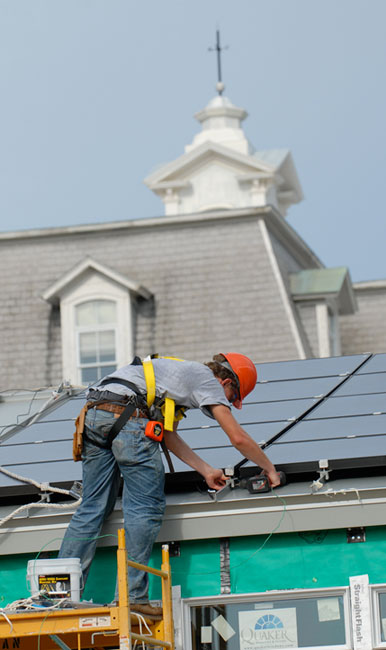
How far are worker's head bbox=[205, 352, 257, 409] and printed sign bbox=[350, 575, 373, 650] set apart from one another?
56.7 inches

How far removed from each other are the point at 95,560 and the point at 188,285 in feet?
50.0

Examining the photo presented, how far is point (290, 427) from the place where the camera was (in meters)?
9.43

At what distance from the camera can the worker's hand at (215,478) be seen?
8.22 m

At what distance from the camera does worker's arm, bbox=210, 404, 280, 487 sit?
7.91 m

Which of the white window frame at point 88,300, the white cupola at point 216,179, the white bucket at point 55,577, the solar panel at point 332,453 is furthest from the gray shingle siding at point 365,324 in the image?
the white bucket at point 55,577

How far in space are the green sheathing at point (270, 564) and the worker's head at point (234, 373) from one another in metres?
0.99

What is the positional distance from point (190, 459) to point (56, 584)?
1238mm

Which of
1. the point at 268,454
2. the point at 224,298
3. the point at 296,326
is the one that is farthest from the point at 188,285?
the point at 268,454

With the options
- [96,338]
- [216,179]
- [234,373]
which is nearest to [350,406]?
[234,373]

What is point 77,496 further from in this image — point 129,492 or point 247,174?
point 247,174

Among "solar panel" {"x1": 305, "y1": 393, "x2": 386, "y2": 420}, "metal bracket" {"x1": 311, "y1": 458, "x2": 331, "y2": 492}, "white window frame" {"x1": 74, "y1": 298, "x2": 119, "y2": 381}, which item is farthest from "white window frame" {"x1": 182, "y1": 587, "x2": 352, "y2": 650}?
"white window frame" {"x1": 74, "y1": 298, "x2": 119, "y2": 381}

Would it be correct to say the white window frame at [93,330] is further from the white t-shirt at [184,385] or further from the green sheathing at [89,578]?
the white t-shirt at [184,385]

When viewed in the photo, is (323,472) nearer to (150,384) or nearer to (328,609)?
(328,609)

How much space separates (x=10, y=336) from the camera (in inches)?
929
